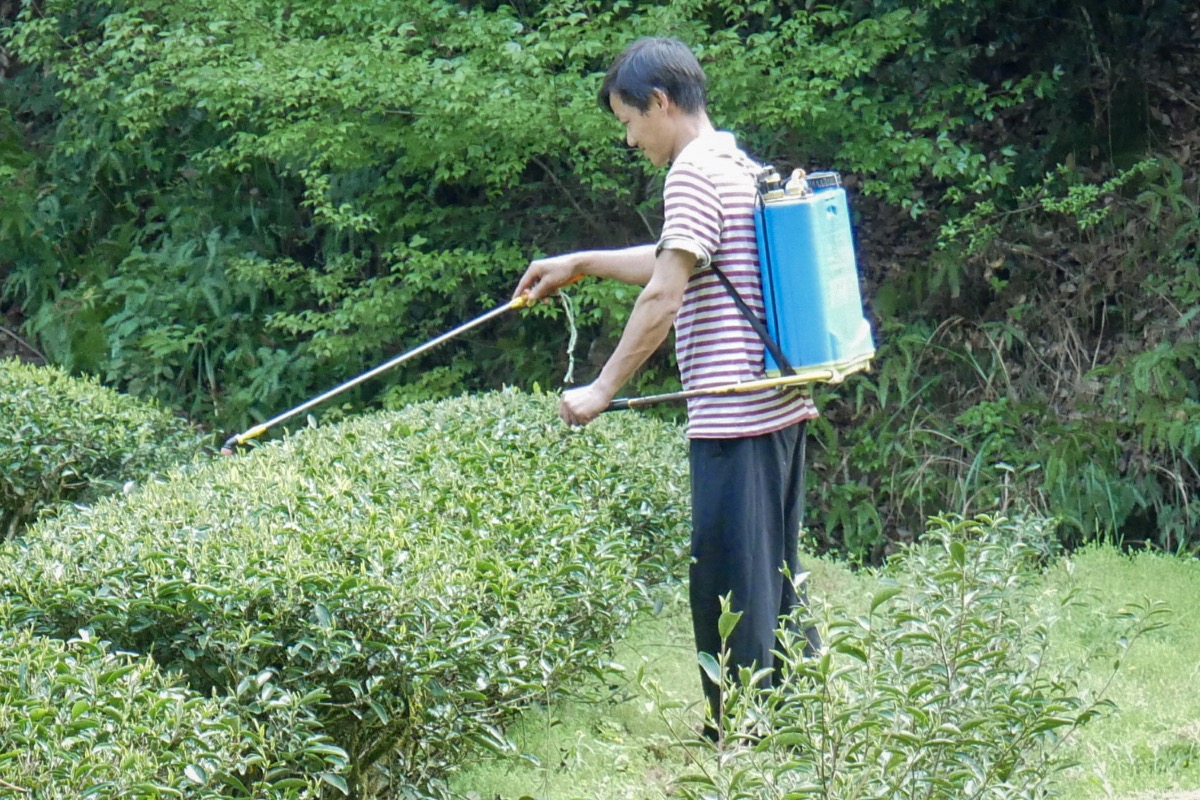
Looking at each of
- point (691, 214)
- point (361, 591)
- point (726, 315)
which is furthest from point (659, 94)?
point (361, 591)

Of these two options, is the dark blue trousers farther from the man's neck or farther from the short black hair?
the short black hair

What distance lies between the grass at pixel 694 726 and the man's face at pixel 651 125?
1406 millimetres

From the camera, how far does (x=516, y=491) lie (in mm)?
4152

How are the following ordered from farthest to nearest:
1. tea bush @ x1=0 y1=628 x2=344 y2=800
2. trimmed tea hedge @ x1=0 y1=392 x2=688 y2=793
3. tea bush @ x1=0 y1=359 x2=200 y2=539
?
tea bush @ x1=0 y1=359 x2=200 y2=539 < trimmed tea hedge @ x1=0 y1=392 x2=688 y2=793 < tea bush @ x1=0 y1=628 x2=344 y2=800

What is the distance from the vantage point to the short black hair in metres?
3.52

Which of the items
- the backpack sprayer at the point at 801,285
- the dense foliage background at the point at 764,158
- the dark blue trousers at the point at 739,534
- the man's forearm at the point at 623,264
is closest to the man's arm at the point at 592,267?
the man's forearm at the point at 623,264

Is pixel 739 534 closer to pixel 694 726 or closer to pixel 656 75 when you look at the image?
pixel 694 726

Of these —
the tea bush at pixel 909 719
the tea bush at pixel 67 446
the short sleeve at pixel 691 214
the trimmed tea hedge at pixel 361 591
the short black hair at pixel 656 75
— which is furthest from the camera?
the tea bush at pixel 67 446

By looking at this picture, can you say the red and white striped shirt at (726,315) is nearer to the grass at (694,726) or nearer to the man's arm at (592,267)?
the man's arm at (592,267)

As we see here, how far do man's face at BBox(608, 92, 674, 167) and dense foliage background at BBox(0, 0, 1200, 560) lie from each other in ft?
10.5

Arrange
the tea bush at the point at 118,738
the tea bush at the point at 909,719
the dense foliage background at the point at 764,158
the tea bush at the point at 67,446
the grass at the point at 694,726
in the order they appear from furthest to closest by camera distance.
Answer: the dense foliage background at the point at 764,158
the tea bush at the point at 67,446
the grass at the point at 694,726
the tea bush at the point at 118,738
the tea bush at the point at 909,719

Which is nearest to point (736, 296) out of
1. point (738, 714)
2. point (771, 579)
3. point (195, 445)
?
point (771, 579)

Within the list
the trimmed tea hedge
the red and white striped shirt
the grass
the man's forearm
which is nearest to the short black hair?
the red and white striped shirt

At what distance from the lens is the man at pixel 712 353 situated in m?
3.50
